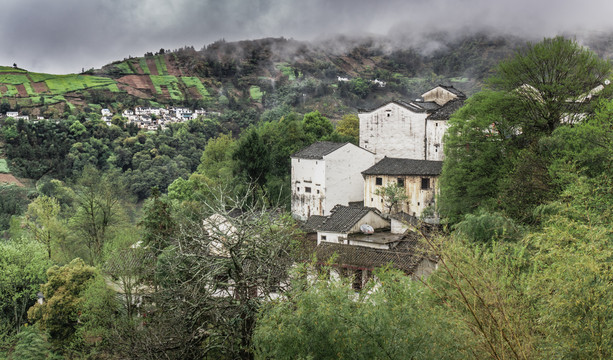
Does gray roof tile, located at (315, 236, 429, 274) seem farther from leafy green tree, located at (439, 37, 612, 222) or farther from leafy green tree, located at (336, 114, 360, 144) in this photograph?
leafy green tree, located at (336, 114, 360, 144)

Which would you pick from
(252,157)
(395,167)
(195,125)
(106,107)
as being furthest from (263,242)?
(106,107)

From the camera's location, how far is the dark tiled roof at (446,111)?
3203 centimetres

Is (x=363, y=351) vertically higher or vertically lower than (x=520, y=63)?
lower

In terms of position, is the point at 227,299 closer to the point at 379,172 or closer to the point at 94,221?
the point at 379,172

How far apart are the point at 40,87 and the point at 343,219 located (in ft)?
273

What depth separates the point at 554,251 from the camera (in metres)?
8.80

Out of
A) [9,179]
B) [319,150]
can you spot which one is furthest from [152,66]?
[319,150]

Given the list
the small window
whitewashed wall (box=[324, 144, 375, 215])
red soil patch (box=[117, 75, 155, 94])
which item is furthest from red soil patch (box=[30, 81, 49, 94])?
the small window

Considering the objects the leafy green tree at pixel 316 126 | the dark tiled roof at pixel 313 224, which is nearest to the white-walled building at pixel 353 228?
the dark tiled roof at pixel 313 224

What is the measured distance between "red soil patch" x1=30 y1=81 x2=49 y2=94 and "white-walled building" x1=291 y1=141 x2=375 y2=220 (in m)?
73.5

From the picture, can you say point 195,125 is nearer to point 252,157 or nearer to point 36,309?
point 252,157

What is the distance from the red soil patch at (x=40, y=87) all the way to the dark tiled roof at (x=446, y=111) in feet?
259

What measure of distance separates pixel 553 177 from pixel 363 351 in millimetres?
12157

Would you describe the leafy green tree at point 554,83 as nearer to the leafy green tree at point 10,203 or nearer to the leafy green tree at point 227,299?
the leafy green tree at point 227,299
